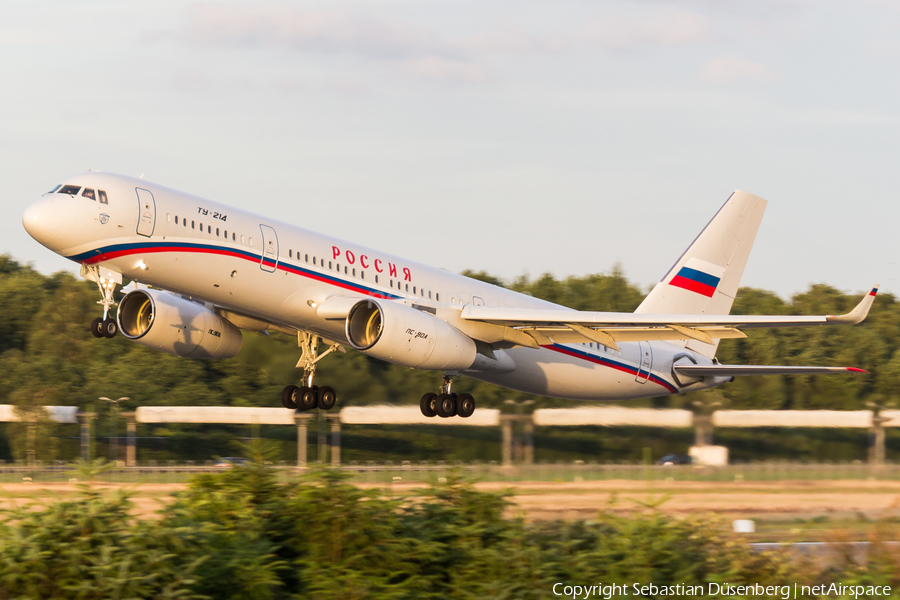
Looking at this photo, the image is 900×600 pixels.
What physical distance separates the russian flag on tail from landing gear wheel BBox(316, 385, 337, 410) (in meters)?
12.5

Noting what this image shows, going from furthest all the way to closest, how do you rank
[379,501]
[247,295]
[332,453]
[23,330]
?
[23,330] < [332,453] < [247,295] < [379,501]

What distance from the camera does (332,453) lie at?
114ft

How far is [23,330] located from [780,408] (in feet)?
184

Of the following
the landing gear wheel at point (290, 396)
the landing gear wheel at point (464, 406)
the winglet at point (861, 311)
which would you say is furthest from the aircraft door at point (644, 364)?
the winglet at point (861, 311)

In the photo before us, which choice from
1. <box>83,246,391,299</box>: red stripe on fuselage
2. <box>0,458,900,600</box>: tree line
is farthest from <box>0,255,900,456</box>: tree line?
<box>0,458,900,600</box>: tree line

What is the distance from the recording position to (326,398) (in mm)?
29500

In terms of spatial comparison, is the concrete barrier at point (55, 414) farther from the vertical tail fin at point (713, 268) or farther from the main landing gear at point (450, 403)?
the vertical tail fin at point (713, 268)

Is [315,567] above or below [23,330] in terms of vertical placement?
below

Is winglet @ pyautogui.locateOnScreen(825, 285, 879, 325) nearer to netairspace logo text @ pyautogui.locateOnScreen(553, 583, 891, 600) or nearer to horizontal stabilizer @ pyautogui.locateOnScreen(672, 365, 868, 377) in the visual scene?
horizontal stabilizer @ pyautogui.locateOnScreen(672, 365, 868, 377)

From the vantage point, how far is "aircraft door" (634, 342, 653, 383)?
32.2 meters

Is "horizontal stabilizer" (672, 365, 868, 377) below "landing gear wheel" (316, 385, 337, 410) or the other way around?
the other way around

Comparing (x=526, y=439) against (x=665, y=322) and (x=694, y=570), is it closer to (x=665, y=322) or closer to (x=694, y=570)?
(x=665, y=322)

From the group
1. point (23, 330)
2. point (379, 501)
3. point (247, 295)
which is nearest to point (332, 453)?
point (247, 295)

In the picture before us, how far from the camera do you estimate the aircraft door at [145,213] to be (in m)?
23.0
